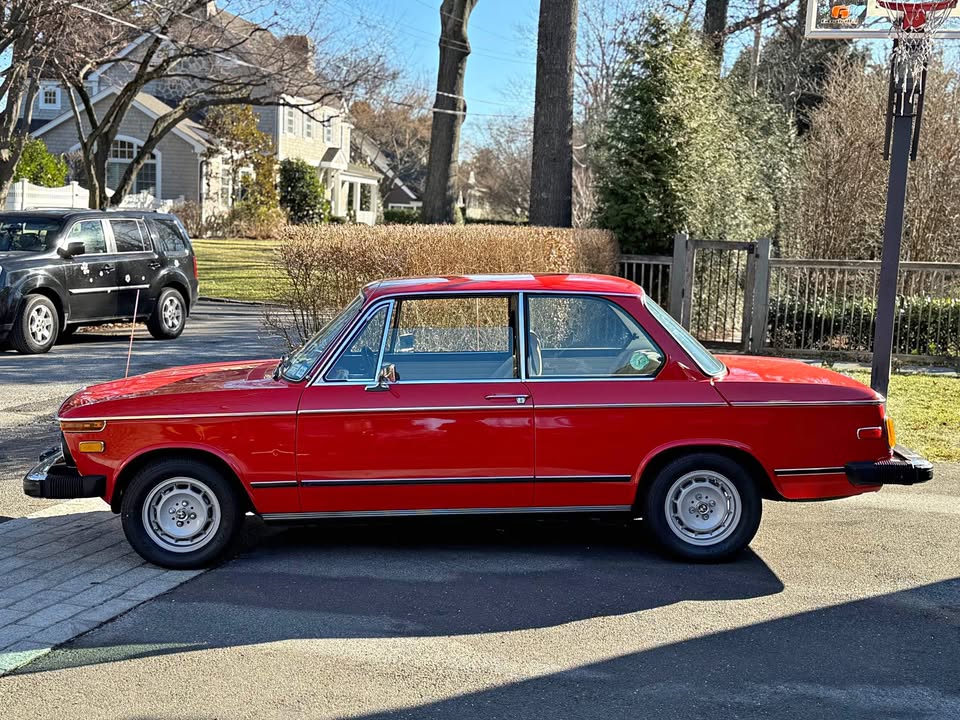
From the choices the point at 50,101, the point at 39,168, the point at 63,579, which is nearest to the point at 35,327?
the point at 63,579

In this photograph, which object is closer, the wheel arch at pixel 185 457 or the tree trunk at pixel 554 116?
the wheel arch at pixel 185 457

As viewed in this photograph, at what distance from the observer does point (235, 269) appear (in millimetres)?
27547

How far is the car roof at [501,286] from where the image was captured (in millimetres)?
6324

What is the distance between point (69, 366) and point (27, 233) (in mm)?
2624

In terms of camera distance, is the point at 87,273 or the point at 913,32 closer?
the point at 913,32

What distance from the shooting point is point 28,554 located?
21.1 ft

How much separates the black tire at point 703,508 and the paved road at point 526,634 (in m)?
0.14

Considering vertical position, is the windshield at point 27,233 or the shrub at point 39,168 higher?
the shrub at point 39,168

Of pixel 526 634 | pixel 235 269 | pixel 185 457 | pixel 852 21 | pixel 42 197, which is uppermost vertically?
pixel 852 21

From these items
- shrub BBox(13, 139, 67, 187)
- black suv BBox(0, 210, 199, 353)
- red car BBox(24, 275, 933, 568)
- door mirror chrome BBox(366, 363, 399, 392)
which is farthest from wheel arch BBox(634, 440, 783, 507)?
shrub BBox(13, 139, 67, 187)

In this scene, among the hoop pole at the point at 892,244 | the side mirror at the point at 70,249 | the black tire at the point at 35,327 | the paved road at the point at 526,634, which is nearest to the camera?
the paved road at the point at 526,634

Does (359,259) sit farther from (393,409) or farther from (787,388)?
(787,388)

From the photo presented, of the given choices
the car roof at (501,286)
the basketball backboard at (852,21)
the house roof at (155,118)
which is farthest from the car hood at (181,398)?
the house roof at (155,118)

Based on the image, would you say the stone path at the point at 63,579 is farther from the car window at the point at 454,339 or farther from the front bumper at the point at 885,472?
the front bumper at the point at 885,472
